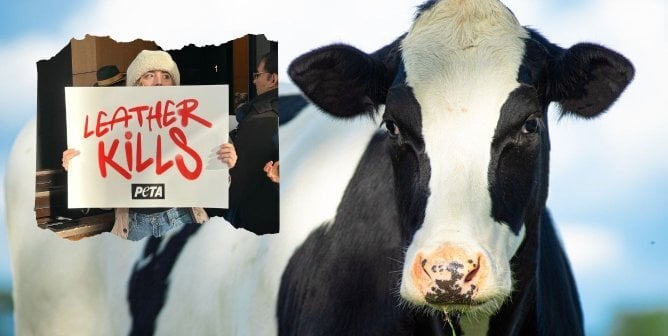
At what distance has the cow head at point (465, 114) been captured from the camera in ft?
12.6

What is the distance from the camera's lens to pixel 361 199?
4777 millimetres

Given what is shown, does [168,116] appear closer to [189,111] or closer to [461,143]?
[189,111]

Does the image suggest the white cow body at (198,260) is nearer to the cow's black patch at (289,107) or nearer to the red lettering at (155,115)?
the cow's black patch at (289,107)

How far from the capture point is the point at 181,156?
217 inches

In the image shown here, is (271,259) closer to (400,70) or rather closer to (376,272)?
(376,272)

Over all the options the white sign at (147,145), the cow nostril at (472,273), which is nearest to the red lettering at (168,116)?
the white sign at (147,145)

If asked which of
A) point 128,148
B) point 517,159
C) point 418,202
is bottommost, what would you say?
point 418,202

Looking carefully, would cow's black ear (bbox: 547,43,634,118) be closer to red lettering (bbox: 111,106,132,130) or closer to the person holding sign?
the person holding sign

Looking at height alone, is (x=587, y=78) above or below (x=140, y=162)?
above

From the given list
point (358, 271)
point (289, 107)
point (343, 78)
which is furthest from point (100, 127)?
point (358, 271)

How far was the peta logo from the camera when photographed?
18.2ft

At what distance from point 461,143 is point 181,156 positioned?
188 cm

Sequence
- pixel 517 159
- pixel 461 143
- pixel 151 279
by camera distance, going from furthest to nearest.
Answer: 1. pixel 151 279
2. pixel 517 159
3. pixel 461 143

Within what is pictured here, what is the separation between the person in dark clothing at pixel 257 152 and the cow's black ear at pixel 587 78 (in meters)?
1.49
